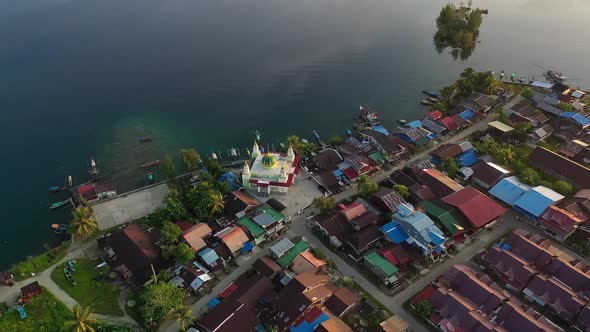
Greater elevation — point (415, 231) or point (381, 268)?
point (415, 231)

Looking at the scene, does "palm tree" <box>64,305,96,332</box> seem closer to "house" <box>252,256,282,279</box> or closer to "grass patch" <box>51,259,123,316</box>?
Answer: "grass patch" <box>51,259,123,316</box>

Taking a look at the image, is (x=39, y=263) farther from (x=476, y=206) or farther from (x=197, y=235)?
(x=476, y=206)

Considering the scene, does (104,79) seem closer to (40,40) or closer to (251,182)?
(40,40)

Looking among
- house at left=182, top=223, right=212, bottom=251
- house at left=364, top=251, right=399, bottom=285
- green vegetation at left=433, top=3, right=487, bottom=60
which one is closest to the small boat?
house at left=182, top=223, right=212, bottom=251

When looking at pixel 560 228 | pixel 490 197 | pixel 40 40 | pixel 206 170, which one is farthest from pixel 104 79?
pixel 560 228

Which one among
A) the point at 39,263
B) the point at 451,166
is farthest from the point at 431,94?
the point at 39,263

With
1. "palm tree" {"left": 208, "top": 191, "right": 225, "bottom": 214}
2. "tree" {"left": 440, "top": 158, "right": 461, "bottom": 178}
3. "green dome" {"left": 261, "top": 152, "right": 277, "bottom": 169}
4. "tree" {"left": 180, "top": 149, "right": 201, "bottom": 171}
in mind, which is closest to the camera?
"palm tree" {"left": 208, "top": 191, "right": 225, "bottom": 214}

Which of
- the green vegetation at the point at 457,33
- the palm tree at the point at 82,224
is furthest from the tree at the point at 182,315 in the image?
the green vegetation at the point at 457,33
